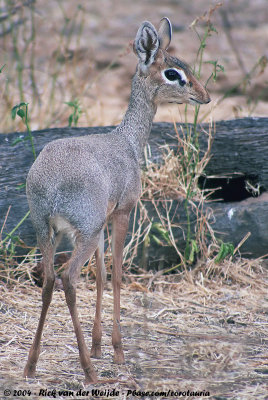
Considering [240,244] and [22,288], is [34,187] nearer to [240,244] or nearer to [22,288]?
[22,288]

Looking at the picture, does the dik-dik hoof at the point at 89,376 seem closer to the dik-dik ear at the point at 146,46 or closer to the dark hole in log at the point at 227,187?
the dik-dik ear at the point at 146,46

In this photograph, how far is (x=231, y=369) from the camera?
370 cm

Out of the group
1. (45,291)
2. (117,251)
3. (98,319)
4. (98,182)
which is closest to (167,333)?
(98,319)

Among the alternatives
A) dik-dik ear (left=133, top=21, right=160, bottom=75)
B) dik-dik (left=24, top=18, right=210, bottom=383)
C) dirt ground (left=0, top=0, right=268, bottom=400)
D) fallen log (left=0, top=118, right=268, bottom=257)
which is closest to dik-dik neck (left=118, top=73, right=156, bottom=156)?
dik-dik (left=24, top=18, right=210, bottom=383)

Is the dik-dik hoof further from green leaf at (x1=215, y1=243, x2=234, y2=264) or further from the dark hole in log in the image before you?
the dark hole in log

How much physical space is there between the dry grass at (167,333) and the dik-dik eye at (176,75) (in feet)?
5.44

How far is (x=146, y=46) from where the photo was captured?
4320 millimetres

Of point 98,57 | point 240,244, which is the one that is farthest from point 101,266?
point 98,57

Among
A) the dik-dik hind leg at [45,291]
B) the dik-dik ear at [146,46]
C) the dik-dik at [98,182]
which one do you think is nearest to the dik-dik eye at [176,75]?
the dik-dik at [98,182]

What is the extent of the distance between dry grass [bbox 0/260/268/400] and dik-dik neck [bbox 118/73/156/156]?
50.7 inches

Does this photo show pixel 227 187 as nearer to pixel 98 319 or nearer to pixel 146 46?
pixel 146 46

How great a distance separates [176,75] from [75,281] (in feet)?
5.73

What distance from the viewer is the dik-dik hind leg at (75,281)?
11.0ft

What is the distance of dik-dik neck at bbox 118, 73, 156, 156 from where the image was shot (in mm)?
4418
